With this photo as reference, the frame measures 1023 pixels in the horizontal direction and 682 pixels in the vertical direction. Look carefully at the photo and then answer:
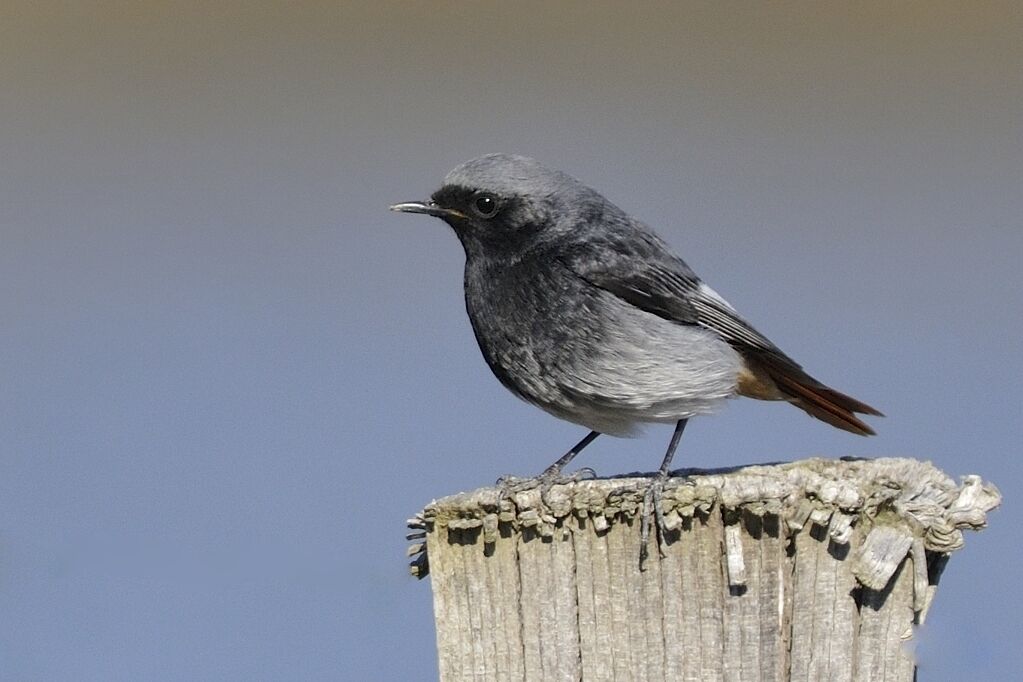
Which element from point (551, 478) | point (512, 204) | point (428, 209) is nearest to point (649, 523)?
point (551, 478)

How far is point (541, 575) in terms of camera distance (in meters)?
2.42

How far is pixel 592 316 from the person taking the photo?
410 cm

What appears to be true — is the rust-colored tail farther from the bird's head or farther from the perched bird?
the bird's head

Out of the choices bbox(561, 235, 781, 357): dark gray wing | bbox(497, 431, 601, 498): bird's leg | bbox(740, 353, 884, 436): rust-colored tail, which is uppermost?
bbox(561, 235, 781, 357): dark gray wing

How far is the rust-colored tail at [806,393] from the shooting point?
14.3 ft

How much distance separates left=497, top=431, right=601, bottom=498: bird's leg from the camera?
259cm

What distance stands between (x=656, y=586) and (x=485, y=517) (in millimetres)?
381

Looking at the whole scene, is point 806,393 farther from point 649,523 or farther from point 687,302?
point 649,523

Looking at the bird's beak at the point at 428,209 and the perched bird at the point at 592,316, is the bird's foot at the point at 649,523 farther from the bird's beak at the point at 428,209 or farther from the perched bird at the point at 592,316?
the bird's beak at the point at 428,209

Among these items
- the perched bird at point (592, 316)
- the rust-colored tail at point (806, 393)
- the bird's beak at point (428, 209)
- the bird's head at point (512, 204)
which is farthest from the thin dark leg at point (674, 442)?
the bird's beak at point (428, 209)

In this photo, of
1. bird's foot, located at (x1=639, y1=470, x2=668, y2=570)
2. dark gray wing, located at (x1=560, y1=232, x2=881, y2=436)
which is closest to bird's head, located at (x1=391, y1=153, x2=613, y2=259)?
dark gray wing, located at (x1=560, y1=232, x2=881, y2=436)

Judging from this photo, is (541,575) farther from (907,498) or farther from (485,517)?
(907,498)

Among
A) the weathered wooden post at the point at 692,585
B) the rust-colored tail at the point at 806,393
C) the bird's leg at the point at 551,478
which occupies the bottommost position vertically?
the weathered wooden post at the point at 692,585

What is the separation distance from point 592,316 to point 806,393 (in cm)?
87
